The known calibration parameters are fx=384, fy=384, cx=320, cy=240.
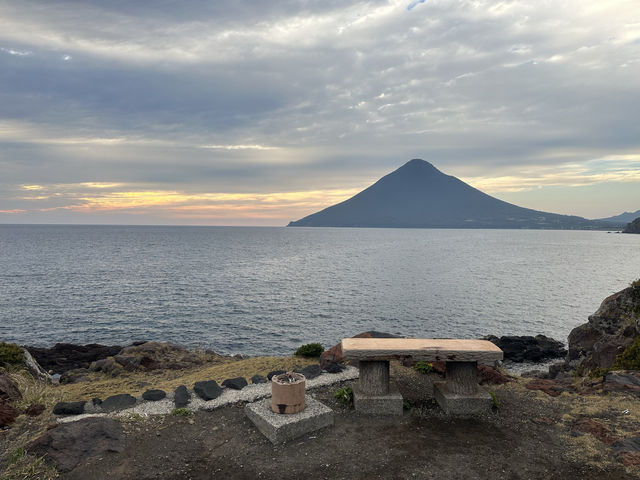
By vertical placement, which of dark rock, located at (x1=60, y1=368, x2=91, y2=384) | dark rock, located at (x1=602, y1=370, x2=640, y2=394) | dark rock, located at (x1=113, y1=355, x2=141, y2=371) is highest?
dark rock, located at (x1=602, y1=370, x2=640, y2=394)

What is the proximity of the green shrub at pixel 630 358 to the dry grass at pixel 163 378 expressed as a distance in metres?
10.6

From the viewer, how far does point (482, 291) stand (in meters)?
45.2

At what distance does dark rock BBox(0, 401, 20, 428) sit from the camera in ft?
25.6

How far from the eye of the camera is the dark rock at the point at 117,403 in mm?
8359

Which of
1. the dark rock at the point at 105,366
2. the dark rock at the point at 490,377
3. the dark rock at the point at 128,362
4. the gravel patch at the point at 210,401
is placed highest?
the gravel patch at the point at 210,401

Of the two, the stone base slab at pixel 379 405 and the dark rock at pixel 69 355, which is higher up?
the stone base slab at pixel 379 405

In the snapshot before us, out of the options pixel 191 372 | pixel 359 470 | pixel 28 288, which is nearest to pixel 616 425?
pixel 359 470

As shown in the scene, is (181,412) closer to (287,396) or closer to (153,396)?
(153,396)

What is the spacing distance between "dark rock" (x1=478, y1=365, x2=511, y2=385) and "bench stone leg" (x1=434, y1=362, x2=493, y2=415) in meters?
1.70

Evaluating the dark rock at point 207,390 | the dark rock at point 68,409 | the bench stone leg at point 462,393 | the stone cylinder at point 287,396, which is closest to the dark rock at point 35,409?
the dark rock at point 68,409

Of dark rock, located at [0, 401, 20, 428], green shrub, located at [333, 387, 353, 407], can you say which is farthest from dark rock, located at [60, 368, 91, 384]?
Answer: green shrub, located at [333, 387, 353, 407]

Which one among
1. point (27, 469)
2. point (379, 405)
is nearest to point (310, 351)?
point (379, 405)

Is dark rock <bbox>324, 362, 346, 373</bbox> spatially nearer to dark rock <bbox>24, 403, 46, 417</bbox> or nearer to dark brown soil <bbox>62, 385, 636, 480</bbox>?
dark brown soil <bbox>62, 385, 636, 480</bbox>

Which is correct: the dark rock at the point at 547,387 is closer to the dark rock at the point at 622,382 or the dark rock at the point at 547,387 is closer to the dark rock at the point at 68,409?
the dark rock at the point at 622,382
